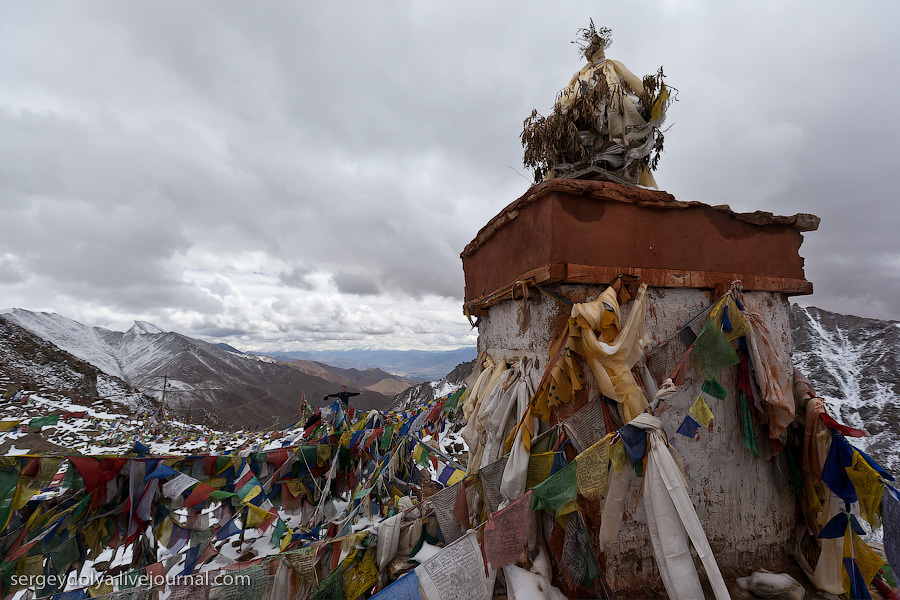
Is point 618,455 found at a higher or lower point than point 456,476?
higher

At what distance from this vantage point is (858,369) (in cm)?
3953

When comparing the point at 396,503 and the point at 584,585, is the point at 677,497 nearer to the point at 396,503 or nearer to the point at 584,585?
the point at 584,585

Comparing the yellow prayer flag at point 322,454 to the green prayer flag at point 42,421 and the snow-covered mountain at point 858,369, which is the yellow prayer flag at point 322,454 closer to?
the green prayer flag at point 42,421

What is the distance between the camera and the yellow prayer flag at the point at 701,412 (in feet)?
8.54

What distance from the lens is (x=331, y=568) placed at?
2.85 meters

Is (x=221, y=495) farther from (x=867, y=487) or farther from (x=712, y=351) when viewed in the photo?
(x=867, y=487)

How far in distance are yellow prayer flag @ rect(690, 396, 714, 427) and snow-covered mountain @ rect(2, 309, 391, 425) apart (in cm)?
7496

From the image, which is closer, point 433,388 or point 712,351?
point 712,351

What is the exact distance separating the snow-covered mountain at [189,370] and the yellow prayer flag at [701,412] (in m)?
75.0

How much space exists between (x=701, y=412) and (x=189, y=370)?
377ft

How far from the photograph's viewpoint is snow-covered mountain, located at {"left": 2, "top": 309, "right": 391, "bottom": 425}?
76.1 metres

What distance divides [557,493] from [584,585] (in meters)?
0.92

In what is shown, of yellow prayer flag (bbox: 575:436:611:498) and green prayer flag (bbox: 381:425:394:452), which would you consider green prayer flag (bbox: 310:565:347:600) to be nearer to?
yellow prayer flag (bbox: 575:436:611:498)

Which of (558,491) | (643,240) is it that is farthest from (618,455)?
(643,240)
